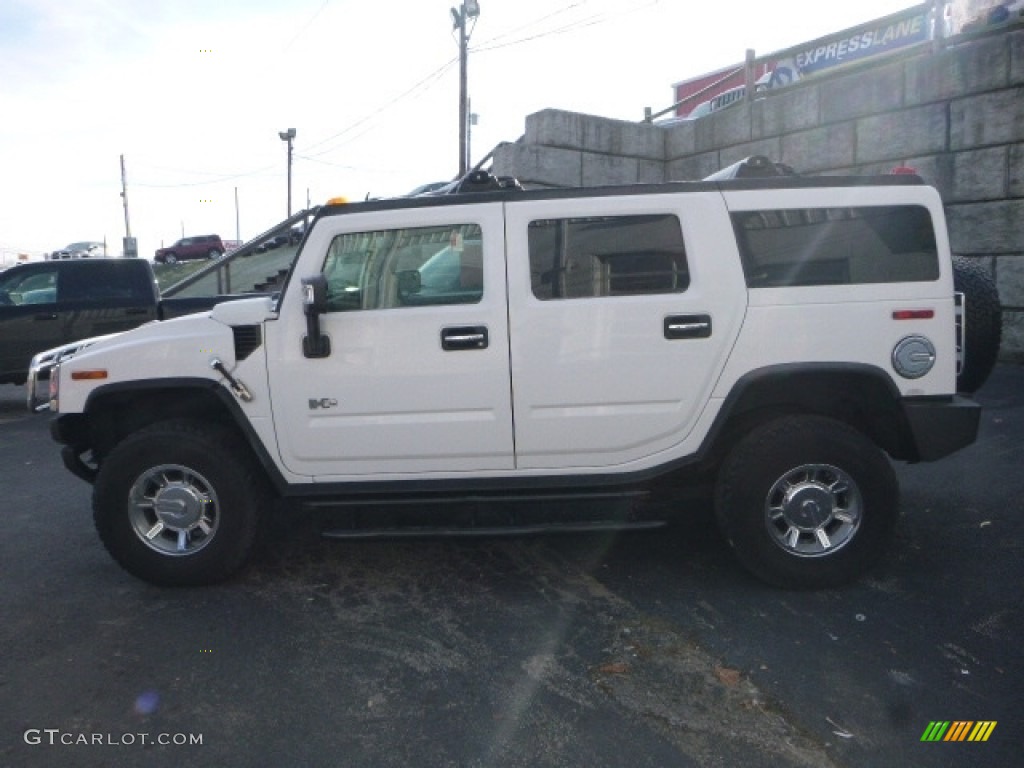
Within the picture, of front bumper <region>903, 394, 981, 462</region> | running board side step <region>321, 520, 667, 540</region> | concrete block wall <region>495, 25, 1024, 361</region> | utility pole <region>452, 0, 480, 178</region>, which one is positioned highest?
utility pole <region>452, 0, 480, 178</region>

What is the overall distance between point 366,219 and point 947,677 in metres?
3.33

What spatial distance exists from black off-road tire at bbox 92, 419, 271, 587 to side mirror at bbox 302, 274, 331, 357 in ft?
2.32

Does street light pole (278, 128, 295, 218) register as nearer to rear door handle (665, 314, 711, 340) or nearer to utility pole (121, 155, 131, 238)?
utility pole (121, 155, 131, 238)

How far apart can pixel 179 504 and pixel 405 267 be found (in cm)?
168

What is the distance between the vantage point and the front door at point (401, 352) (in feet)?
13.9

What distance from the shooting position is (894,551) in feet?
16.0

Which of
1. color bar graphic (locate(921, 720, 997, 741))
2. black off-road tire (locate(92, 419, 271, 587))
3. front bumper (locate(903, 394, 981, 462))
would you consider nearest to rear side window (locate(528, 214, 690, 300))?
front bumper (locate(903, 394, 981, 462))

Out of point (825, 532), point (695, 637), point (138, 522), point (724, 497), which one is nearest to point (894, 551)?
point (825, 532)

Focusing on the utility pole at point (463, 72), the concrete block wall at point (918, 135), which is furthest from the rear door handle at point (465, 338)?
the utility pole at point (463, 72)

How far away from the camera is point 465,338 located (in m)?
4.20

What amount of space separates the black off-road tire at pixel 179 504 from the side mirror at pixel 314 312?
707mm

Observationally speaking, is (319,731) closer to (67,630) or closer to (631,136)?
(67,630)

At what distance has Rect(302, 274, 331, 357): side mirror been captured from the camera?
4086 millimetres

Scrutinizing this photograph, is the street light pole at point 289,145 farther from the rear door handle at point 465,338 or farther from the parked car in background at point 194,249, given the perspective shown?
the rear door handle at point 465,338
